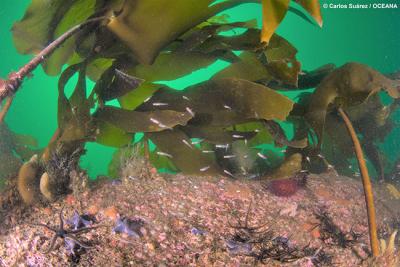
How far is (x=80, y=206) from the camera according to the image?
87.0 inches

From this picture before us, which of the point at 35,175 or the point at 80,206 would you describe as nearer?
the point at 80,206

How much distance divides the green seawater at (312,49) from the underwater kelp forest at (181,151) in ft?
94.9

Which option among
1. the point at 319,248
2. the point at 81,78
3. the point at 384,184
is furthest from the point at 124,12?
the point at 384,184

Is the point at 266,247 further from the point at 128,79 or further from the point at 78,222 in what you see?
the point at 128,79

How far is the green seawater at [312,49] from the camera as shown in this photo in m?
35.6

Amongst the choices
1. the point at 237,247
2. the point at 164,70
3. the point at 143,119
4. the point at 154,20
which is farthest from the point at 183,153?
the point at 154,20

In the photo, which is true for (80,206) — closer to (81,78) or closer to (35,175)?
(35,175)

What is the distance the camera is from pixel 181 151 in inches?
111

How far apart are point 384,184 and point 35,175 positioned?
5023 mm

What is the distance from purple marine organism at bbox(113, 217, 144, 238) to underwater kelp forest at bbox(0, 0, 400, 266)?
0.5 inches

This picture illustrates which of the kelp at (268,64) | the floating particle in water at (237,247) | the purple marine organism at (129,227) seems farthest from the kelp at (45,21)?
the floating particle in water at (237,247)

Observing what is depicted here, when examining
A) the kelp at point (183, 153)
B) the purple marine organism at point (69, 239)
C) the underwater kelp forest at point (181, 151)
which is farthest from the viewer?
the kelp at point (183, 153)

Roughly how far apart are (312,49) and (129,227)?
56.8 meters

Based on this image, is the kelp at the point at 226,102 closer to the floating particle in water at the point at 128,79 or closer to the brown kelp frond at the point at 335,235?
the floating particle in water at the point at 128,79
